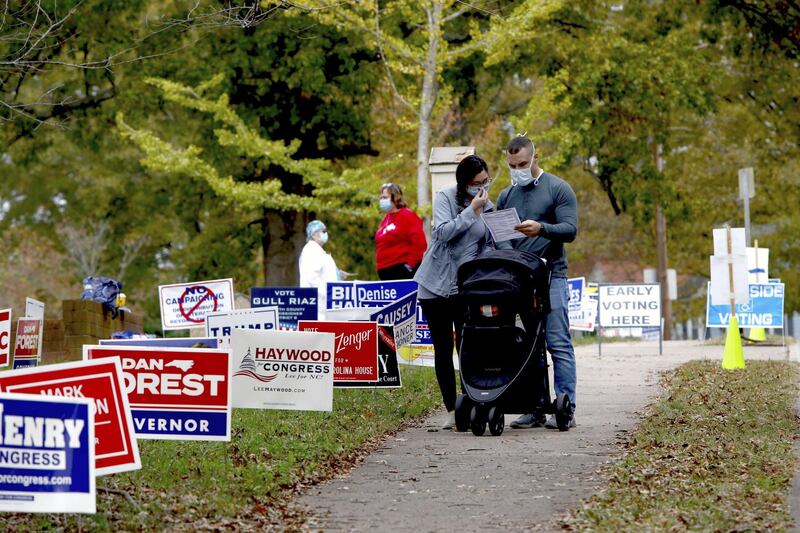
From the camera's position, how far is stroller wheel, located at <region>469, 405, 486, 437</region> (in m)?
11.4

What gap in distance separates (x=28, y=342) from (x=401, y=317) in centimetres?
573

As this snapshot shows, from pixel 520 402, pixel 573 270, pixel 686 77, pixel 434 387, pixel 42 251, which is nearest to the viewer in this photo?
pixel 520 402

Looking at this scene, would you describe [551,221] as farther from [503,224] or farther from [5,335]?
[5,335]

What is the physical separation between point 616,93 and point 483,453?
22739 mm

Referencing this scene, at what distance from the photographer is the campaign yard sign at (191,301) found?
68.9 ft

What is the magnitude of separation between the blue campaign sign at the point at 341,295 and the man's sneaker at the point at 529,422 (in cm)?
533

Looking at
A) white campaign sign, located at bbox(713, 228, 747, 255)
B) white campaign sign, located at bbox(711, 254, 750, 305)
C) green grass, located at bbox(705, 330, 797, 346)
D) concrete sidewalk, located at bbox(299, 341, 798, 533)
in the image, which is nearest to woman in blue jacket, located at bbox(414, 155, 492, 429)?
concrete sidewalk, located at bbox(299, 341, 798, 533)

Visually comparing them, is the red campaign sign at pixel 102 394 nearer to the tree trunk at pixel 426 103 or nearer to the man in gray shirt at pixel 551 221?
the man in gray shirt at pixel 551 221

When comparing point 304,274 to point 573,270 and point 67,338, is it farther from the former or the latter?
point 573,270

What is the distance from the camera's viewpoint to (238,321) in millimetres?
14055

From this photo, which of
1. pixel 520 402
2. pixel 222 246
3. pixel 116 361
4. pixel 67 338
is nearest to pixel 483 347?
pixel 520 402

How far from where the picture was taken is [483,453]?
34.2ft

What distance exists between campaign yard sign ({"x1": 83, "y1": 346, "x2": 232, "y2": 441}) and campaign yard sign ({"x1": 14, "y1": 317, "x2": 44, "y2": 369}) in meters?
8.77

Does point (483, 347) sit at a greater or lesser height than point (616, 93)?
lesser
